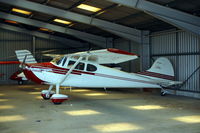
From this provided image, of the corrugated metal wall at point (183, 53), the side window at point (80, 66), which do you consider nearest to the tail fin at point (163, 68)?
the corrugated metal wall at point (183, 53)

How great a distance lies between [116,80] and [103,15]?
437 cm

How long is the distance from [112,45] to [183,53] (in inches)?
272

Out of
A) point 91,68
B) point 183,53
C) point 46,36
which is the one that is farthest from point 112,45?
point 91,68

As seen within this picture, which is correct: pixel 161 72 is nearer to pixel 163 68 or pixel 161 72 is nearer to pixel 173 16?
pixel 163 68

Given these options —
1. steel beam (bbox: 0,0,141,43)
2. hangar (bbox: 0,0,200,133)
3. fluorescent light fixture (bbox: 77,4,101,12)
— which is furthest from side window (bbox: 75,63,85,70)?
steel beam (bbox: 0,0,141,43)

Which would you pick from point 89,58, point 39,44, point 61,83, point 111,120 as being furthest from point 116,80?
point 39,44

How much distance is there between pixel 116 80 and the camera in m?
10.1

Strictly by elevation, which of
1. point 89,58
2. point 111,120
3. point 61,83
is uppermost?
point 89,58

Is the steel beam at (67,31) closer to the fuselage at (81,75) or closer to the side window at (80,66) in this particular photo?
the fuselage at (81,75)

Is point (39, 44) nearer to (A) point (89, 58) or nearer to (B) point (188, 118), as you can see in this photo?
(A) point (89, 58)

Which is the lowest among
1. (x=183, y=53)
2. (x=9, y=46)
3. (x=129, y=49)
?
(x=183, y=53)

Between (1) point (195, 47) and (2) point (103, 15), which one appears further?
(2) point (103, 15)

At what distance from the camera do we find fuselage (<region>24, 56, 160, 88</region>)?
944 centimetres

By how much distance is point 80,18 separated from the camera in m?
13.4
